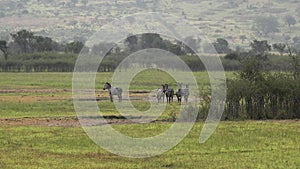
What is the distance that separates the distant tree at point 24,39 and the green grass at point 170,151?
371 feet

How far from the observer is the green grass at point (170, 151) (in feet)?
67.5

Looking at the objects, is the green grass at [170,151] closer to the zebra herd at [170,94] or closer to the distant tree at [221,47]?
the zebra herd at [170,94]

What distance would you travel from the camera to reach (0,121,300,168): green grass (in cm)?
2058

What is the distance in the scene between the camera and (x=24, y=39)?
144 metres

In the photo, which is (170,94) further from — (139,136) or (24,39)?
(24,39)

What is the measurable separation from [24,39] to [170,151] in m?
125

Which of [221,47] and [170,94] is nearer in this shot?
[170,94]

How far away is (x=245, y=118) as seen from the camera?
35125 millimetres

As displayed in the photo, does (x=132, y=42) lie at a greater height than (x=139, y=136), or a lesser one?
greater

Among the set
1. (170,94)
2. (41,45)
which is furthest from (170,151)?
(41,45)

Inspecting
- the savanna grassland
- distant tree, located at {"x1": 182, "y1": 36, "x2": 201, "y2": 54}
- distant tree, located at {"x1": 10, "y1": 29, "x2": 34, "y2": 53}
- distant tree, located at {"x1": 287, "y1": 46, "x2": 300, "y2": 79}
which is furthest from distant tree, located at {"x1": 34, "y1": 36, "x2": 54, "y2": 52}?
distant tree, located at {"x1": 287, "y1": 46, "x2": 300, "y2": 79}

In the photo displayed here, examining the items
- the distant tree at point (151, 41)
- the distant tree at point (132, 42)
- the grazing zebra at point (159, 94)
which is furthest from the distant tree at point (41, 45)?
the grazing zebra at point (159, 94)

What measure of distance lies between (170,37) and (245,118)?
165 metres

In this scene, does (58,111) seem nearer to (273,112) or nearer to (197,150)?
(273,112)
